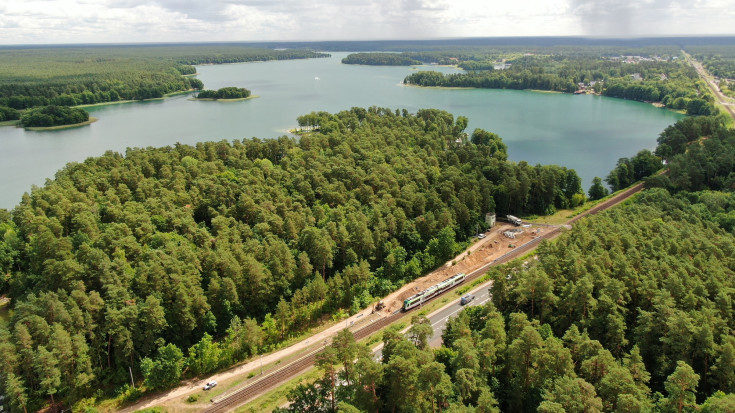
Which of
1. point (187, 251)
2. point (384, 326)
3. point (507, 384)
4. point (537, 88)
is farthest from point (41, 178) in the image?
point (537, 88)

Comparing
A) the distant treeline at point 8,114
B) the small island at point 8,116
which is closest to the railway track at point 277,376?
the small island at point 8,116

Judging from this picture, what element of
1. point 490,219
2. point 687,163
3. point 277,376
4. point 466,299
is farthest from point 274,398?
point 687,163

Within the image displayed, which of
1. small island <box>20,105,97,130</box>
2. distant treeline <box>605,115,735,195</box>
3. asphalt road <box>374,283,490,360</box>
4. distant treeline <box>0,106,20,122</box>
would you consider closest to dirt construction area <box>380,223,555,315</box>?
asphalt road <box>374,283,490,360</box>

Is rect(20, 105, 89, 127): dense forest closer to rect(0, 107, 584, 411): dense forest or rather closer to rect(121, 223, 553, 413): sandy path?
rect(0, 107, 584, 411): dense forest

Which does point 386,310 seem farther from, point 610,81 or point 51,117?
point 610,81

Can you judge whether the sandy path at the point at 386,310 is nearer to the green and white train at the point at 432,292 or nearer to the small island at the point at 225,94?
the green and white train at the point at 432,292

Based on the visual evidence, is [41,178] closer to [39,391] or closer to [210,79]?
[39,391]
